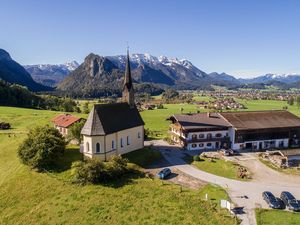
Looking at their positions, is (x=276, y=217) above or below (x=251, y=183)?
below

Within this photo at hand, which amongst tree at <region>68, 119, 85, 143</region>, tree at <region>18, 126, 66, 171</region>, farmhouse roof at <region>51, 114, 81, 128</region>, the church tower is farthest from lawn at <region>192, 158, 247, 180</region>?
farmhouse roof at <region>51, 114, 81, 128</region>

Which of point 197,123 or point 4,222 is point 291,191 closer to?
point 197,123

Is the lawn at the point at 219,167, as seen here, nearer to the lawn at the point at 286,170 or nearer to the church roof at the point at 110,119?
the lawn at the point at 286,170

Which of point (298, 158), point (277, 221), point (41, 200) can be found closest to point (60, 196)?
point (41, 200)

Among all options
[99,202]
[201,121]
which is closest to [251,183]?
[99,202]

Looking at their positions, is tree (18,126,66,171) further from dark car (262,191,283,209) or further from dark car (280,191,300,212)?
dark car (280,191,300,212)

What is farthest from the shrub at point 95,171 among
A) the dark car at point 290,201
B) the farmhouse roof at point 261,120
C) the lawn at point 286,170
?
the farmhouse roof at point 261,120

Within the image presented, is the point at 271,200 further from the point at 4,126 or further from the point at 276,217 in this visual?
the point at 4,126
